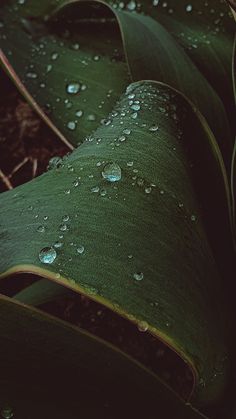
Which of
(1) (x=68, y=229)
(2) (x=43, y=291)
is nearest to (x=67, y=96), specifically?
(2) (x=43, y=291)

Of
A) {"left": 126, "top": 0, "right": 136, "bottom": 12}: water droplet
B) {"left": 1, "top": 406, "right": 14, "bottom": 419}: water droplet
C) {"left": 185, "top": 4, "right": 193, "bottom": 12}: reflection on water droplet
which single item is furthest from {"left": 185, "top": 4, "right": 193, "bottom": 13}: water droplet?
{"left": 1, "top": 406, "right": 14, "bottom": 419}: water droplet

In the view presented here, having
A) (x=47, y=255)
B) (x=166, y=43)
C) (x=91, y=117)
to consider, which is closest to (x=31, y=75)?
(x=91, y=117)

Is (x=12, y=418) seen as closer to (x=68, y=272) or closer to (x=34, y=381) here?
(x=34, y=381)

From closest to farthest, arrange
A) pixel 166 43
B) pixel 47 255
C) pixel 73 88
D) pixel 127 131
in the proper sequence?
pixel 47 255 → pixel 127 131 → pixel 166 43 → pixel 73 88

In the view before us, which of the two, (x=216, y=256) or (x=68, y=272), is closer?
(x=68, y=272)

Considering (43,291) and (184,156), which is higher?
(184,156)

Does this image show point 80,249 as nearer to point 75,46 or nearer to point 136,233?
point 136,233

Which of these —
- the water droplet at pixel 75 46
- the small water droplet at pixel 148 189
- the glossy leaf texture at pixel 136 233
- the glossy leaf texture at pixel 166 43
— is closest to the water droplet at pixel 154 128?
the glossy leaf texture at pixel 136 233
